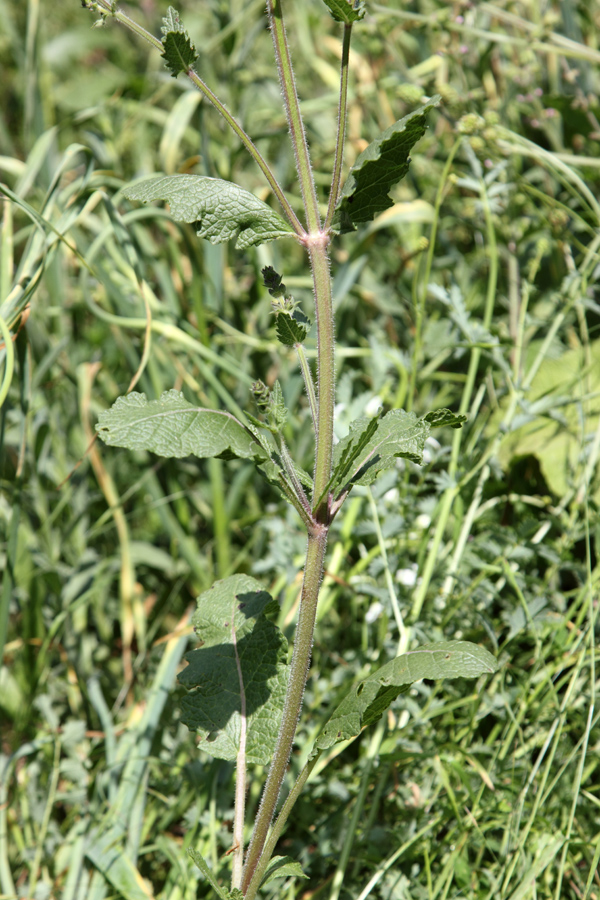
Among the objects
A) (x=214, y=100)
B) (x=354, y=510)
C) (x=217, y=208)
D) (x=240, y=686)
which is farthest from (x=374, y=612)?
(x=214, y=100)

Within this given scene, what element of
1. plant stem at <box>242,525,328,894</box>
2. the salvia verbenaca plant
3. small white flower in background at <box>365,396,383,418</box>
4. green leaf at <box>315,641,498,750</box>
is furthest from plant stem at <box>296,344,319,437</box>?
small white flower in background at <box>365,396,383,418</box>

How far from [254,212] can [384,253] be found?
5.41 feet

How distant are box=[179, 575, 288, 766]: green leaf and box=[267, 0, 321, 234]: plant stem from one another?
610 millimetres

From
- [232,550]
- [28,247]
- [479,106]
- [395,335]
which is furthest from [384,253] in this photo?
[28,247]

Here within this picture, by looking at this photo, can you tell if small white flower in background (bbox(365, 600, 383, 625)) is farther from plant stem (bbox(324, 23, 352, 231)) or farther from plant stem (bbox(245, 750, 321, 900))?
plant stem (bbox(324, 23, 352, 231))

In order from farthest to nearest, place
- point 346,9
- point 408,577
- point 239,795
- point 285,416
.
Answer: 1. point 408,577
2. point 239,795
3. point 285,416
4. point 346,9

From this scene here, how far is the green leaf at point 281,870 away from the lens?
40.0 inches

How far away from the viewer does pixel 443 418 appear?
3.35ft

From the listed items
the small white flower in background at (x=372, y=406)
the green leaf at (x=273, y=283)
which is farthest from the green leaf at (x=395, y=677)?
the small white flower in background at (x=372, y=406)

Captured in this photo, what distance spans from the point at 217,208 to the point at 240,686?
28.5 inches

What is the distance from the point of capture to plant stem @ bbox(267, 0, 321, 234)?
0.97m

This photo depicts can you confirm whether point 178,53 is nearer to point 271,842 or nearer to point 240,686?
point 240,686

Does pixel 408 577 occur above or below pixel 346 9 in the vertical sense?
below

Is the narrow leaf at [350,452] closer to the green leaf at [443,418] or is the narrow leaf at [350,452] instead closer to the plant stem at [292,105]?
the green leaf at [443,418]
